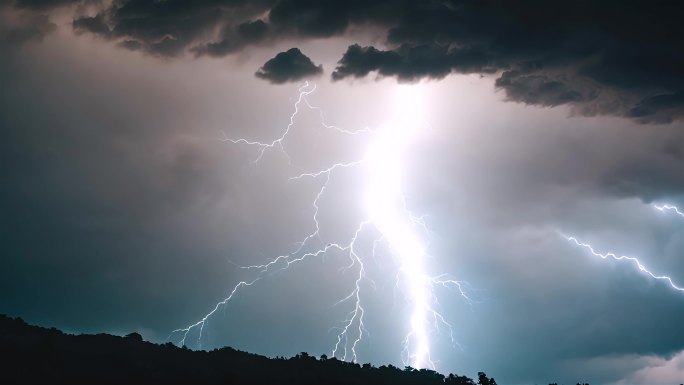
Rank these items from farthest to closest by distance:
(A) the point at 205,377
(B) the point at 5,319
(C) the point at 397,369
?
1. (C) the point at 397,369
2. (B) the point at 5,319
3. (A) the point at 205,377

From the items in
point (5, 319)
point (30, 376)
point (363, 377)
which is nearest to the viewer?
point (30, 376)

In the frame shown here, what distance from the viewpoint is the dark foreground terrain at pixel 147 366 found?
43.0m

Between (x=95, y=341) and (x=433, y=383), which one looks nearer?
(x=95, y=341)

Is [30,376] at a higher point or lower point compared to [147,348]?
lower

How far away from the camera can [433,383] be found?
57844mm

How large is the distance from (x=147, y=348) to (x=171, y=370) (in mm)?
4975

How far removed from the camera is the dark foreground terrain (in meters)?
43.0

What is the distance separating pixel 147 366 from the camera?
4725 cm

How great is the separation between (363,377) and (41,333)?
2236 centimetres

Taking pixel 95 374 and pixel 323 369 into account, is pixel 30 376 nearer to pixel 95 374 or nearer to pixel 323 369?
pixel 95 374

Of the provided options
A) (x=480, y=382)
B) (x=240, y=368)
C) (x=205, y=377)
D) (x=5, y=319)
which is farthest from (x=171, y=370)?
(x=480, y=382)

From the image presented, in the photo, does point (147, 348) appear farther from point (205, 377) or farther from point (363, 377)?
point (363, 377)

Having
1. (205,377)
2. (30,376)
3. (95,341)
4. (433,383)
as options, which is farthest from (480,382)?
(30,376)

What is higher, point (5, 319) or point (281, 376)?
point (5, 319)
